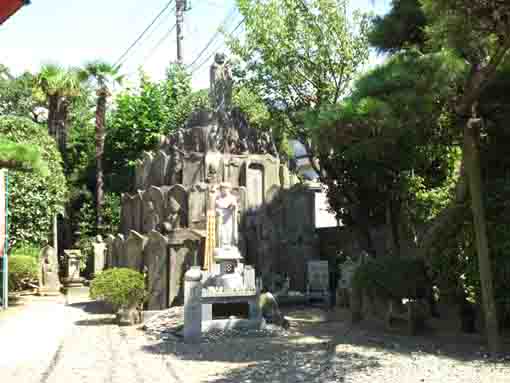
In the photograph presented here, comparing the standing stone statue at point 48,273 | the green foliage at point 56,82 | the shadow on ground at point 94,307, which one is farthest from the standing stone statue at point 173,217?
the green foliage at point 56,82

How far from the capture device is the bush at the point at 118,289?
13555mm

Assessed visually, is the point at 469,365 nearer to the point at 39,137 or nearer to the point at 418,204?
the point at 418,204

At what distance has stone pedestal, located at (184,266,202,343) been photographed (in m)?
10.7

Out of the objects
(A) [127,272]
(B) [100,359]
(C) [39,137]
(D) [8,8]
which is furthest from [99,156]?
(D) [8,8]

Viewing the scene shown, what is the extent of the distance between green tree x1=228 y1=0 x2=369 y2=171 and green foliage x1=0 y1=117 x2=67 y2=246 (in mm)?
9912

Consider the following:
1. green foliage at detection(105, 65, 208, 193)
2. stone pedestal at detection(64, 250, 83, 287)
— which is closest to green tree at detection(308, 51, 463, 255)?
stone pedestal at detection(64, 250, 83, 287)

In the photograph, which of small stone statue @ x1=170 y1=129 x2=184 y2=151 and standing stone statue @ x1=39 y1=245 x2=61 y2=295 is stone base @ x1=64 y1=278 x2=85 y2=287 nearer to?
standing stone statue @ x1=39 y1=245 x2=61 y2=295

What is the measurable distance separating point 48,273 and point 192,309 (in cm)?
1309

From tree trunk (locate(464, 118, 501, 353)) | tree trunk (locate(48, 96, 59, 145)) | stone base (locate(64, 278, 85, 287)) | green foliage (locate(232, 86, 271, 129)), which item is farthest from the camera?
tree trunk (locate(48, 96, 59, 145))

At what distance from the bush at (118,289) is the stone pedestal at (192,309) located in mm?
3253

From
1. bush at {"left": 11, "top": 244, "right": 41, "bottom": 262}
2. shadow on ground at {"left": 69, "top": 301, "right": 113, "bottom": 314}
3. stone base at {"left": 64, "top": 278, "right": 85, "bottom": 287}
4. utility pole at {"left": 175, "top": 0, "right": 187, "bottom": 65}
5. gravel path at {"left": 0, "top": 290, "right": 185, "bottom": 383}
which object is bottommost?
gravel path at {"left": 0, "top": 290, "right": 185, "bottom": 383}

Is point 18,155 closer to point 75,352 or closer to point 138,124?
point 75,352

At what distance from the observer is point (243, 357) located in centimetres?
897

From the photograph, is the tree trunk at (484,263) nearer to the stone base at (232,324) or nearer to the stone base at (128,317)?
the stone base at (232,324)
